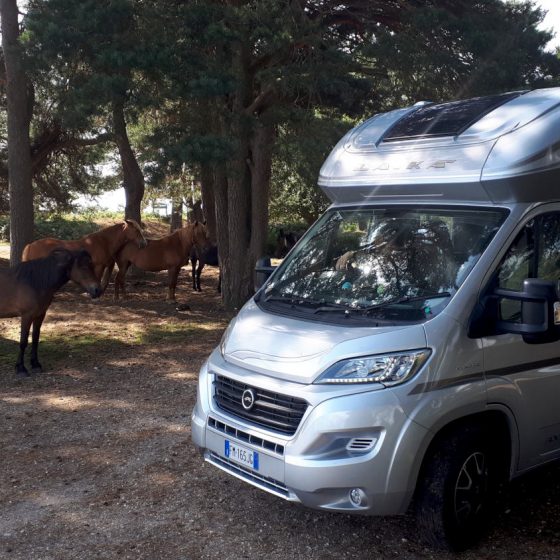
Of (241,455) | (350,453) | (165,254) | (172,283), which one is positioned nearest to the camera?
(350,453)

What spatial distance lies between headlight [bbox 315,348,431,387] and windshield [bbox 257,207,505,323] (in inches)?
11.8

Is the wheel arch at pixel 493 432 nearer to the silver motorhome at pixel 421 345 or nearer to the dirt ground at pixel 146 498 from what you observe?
the silver motorhome at pixel 421 345

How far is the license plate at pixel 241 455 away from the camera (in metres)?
4.23

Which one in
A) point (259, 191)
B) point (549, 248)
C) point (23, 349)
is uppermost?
point (259, 191)

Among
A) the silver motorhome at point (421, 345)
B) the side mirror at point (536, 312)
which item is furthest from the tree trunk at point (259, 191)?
the side mirror at point (536, 312)

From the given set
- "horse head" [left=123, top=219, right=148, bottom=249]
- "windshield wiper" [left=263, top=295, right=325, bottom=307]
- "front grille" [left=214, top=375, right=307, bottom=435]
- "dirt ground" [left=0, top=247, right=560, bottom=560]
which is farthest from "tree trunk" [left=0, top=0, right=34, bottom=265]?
"front grille" [left=214, top=375, right=307, bottom=435]

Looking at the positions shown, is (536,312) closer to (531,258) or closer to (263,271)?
(531,258)

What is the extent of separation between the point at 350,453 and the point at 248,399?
0.78 m

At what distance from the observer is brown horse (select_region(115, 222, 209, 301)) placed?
1580 centimetres

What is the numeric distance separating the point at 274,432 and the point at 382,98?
35.3ft

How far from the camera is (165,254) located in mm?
16047

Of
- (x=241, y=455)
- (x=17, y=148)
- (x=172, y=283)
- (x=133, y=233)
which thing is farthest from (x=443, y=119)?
(x=17, y=148)

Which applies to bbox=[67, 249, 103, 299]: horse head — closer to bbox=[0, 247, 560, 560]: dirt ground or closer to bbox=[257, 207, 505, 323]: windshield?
bbox=[0, 247, 560, 560]: dirt ground

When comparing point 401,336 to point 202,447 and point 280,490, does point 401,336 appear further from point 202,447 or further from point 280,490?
point 202,447
